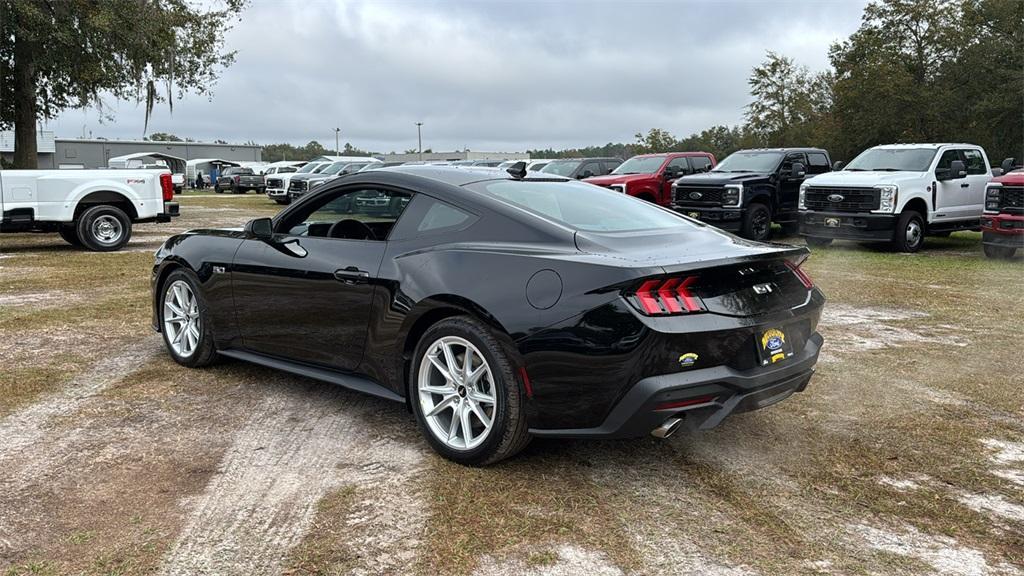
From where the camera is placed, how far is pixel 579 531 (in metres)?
3.25

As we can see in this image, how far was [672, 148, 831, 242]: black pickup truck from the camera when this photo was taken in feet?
52.0

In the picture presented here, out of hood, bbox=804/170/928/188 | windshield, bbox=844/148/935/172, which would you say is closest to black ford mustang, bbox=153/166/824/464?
hood, bbox=804/170/928/188

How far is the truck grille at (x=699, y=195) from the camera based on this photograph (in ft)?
52.6

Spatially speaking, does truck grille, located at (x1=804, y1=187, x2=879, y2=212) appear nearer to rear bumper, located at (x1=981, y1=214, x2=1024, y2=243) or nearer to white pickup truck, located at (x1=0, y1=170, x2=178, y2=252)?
rear bumper, located at (x1=981, y1=214, x2=1024, y2=243)

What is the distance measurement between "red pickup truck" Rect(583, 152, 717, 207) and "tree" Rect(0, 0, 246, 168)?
11100 millimetres

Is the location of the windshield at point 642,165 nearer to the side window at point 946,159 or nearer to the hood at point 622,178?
the hood at point 622,178

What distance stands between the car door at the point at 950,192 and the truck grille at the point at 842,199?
141 cm

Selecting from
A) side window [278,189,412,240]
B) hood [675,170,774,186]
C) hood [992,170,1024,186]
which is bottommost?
side window [278,189,412,240]

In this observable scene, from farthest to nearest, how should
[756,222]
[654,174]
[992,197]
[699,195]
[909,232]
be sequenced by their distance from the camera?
[654,174]
[699,195]
[756,222]
[909,232]
[992,197]

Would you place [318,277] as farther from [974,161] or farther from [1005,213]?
[974,161]

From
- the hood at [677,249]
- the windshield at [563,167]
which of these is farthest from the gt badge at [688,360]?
the windshield at [563,167]

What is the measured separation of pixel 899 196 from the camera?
45.1 ft

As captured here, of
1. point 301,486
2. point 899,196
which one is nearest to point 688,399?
point 301,486

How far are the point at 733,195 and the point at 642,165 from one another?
389 centimetres
